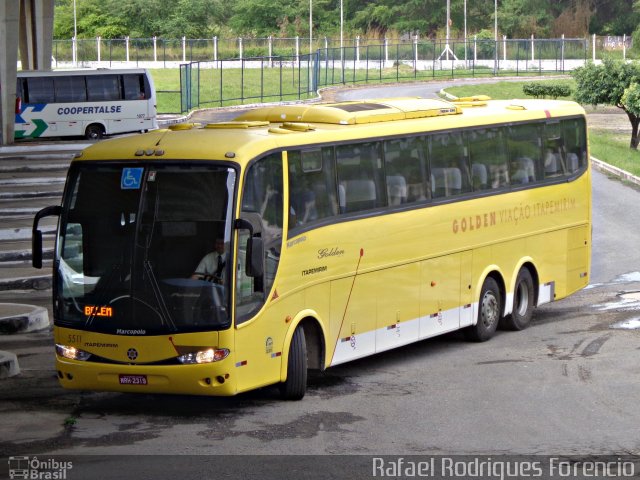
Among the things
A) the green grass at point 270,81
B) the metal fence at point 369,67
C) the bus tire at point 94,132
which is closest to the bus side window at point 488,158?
the bus tire at point 94,132

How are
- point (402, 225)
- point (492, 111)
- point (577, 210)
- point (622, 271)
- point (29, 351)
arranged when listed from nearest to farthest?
point (402, 225) < point (29, 351) < point (492, 111) < point (577, 210) < point (622, 271)

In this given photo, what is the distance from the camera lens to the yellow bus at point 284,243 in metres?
12.4

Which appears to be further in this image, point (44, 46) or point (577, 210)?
point (44, 46)

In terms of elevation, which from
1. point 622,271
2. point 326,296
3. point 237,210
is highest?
point 237,210

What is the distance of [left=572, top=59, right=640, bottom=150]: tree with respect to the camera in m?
50.7

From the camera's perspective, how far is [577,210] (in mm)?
20125

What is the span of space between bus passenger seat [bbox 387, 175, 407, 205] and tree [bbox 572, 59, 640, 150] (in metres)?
35.4

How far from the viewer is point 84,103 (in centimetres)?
4944

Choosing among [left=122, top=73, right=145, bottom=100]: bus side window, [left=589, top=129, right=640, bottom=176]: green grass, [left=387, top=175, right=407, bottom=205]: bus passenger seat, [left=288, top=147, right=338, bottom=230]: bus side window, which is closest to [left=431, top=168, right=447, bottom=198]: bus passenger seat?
[left=387, top=175, right=407, bottom=205]: bus passenger seat

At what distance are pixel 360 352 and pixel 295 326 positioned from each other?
69.3 inches

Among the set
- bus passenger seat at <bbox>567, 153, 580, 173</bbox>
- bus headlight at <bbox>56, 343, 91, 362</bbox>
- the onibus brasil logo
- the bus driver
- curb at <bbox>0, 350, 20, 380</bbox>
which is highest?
bus passenger seat at <bbox>567, 153, 580, 173</bbox>

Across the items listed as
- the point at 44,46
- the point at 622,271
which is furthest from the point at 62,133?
the point at 622,271

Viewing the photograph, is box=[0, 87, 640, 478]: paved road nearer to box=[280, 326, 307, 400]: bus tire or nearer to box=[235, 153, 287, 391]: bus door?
box=[280, 326, 307, 400]: bus tire

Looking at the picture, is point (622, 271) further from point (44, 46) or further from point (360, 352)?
point (44, 46)
